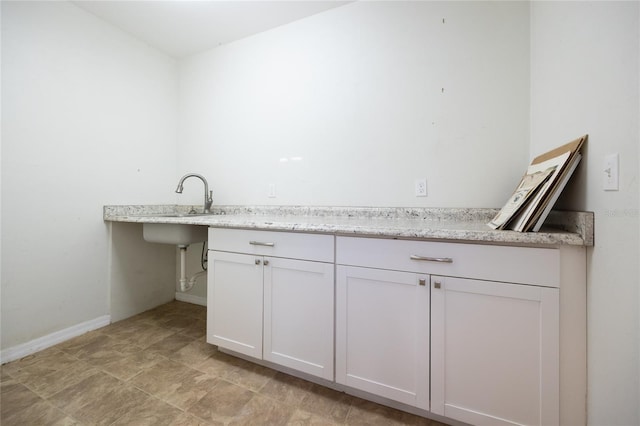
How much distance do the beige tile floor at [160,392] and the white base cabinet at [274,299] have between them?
127mm

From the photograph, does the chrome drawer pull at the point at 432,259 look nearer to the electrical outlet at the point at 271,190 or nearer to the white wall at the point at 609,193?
the white wall at the point at 609,193

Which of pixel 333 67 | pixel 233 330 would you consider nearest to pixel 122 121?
pixel 333 67

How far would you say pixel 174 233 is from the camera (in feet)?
5.26

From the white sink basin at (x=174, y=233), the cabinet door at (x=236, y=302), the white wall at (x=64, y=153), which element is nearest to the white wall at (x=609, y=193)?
the cabinet door at (x=236, y=302)

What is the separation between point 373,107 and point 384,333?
1354 millimetres

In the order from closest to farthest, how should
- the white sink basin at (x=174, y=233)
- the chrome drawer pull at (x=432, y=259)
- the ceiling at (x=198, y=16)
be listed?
the chrome drawer pull at (x=432, y=259)
the white sink basin at (x=174, y=233)
the ceiling at (x=198, y=16)

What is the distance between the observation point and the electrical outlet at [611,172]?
2.39 feet

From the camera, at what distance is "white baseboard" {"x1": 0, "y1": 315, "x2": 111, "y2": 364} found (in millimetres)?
1426

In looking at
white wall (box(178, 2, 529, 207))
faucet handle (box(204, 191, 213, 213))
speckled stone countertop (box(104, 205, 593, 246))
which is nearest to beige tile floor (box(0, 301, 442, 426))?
speckled stone countertop (box(104, 205, 593, 246))

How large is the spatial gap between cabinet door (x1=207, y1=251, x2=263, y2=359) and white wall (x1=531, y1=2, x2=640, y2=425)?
1.33m

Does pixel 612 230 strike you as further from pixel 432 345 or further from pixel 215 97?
pixel 215 97

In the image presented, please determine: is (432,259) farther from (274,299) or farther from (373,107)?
(373,107)

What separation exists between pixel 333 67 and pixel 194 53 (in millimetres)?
1465

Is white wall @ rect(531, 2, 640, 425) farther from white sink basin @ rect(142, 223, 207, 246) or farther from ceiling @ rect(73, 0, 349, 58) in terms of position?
white sink basin @ rect(142, 223, 207, 246)
